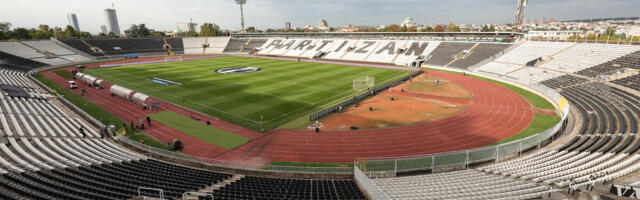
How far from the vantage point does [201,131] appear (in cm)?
2600

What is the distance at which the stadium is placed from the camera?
1340 centimetres

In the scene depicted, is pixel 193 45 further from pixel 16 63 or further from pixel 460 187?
pixel 460 187

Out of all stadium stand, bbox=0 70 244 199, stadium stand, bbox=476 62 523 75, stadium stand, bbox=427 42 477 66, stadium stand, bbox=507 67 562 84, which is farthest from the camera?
stadium stand, bbox=427 42 477 66

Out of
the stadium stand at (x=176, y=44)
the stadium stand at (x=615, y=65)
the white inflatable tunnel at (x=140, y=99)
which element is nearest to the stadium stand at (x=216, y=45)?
the stadium stand at (x=176, y=44)

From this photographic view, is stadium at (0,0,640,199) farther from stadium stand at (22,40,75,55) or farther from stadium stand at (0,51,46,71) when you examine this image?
stadium stand at (22,40,75,55)

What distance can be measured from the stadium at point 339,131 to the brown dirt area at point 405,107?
0.29 metres

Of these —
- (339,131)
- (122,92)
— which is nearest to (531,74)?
(339,131)

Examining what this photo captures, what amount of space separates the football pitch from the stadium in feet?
1.01

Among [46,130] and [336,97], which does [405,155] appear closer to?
[336,97]

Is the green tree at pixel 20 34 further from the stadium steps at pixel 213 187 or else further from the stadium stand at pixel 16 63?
the stadium steps at pixel 213 187

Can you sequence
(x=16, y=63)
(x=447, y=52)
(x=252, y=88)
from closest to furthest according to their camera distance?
1. (x=252, y=88)
2. (x=16, y=63)
3. (x=447, y=52)

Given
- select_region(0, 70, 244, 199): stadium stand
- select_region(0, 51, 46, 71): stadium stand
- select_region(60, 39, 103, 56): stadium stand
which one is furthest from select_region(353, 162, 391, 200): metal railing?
select_region(60, 39, 103, 56): stadium stand

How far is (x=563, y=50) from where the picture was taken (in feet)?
168

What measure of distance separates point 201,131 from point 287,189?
14518 mm
